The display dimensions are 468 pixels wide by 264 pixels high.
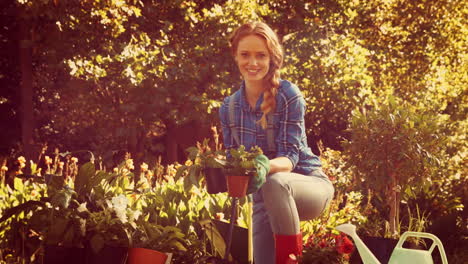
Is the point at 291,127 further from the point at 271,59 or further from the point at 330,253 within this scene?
the point at 330,253

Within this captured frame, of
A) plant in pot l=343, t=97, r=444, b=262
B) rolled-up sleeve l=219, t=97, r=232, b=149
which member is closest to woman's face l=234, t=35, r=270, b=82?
rolled-up sleeve l=219, t=97, r=232, b=149

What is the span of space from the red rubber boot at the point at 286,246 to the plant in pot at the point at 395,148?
1981 millimetres

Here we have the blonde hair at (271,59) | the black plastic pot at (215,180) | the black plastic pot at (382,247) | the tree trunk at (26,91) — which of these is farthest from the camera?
the tree trunk at (26,91)

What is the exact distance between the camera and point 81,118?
36.1 feet

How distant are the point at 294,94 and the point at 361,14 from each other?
25.6ft

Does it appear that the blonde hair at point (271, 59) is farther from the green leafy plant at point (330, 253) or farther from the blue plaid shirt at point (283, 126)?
the green leafy plant at point (330, 253)

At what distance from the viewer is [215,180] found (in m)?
3.09

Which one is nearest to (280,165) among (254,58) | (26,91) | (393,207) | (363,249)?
(254,58)

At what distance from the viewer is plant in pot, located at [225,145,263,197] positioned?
9.80ft

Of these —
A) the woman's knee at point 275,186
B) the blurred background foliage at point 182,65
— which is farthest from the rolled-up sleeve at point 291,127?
the blurred background foliage at point 182,65

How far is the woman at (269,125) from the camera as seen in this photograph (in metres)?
3.27

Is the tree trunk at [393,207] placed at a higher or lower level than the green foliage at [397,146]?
lower

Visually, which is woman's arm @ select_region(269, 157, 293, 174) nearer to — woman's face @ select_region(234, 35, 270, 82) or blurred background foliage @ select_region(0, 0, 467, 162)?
woman's face @ select_region(234, 35, 270, 82)

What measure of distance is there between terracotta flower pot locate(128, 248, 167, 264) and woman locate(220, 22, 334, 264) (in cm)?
59
